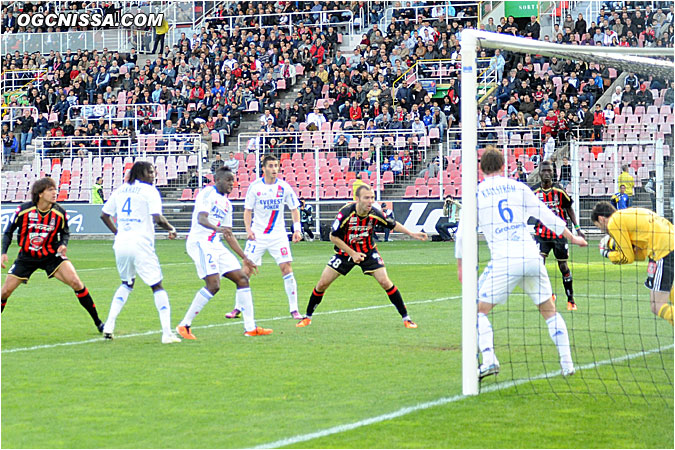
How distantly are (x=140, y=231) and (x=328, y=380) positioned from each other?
131 inches

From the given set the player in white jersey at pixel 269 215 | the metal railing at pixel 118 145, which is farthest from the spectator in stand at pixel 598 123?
the player in white jersey at pixel 269 215

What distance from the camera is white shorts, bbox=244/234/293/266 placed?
1352 cm

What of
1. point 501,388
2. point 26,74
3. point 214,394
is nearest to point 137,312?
point 214,394

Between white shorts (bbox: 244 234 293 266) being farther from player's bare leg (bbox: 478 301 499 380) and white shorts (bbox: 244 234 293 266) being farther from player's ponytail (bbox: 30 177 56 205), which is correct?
player's bare leg (bbox: 478 301 499 380)

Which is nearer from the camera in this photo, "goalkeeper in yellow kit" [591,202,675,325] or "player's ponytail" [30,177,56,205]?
"goalkeeper in yellow kit" [591,202,675,325]

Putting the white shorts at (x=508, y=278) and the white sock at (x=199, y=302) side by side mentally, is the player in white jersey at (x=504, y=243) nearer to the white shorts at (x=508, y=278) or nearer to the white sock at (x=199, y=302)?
the white shorts at (x=508, y=278)

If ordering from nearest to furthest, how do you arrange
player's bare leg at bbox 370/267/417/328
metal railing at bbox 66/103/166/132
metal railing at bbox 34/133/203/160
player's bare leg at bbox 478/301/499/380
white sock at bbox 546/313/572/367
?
player's bare leg at bbox 478/301/499/380
white sock at bbox 546/313/572/367
player's bare leg at bbox 370/267/417/328
metal railing at bbox 34/133/203/160
metal railing at bbox 66/103/166/132

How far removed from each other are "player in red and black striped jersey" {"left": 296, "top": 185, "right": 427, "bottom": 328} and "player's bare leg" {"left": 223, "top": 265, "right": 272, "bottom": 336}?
0.94 meters

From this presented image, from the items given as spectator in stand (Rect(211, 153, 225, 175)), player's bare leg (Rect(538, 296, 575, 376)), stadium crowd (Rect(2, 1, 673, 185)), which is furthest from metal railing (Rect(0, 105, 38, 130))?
player's bare leg (Rect(538, 296, 575, 376))

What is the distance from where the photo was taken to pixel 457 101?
3366 centimetres

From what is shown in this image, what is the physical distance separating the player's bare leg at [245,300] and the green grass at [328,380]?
0.63 ft

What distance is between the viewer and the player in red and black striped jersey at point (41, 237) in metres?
11.4

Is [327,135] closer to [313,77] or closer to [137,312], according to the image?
[313,77]

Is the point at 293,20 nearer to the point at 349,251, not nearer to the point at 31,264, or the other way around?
the point at 349,251
